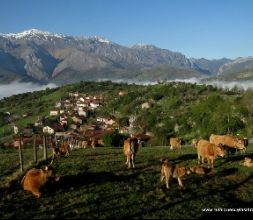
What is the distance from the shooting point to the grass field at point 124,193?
2020 centimetres

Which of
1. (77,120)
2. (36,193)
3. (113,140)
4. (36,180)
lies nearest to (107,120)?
(77,120)

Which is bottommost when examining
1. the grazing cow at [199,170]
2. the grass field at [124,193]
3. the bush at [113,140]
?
the bush at [113,140]

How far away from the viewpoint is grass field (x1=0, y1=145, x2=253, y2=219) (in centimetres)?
2020

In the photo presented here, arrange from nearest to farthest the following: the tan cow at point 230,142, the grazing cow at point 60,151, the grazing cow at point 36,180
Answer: the grazing cow at point 36,180 → the grazing cow at point 60,151 → the tan cow at point 230,142

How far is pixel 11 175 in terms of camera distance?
2858 cm

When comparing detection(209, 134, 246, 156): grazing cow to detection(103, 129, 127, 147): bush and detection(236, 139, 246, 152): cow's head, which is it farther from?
detection(103, 129, 127, 147): bush

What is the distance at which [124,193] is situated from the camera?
76.3 ft

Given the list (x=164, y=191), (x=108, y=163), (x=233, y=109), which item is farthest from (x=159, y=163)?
(x=233, y=109)

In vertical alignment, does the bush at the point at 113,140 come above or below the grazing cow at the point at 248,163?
below

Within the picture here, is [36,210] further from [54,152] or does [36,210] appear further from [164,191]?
[54,152]

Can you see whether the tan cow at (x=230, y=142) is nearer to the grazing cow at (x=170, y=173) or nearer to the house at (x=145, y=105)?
the grazing cow at (x=170, y=173)

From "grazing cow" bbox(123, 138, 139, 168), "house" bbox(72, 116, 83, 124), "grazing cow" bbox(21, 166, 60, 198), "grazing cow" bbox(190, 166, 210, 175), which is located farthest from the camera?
"house" bbox(72, 116, 83, 124)

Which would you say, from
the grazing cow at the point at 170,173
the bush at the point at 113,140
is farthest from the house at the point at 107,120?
the grazing cow at the point at 170,173

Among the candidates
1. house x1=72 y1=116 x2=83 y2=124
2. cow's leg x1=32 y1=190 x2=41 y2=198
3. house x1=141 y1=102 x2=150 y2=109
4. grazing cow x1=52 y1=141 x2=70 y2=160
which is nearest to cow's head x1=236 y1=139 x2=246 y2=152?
grazing cow x1=52 y1=141 x2=70 y2=160
